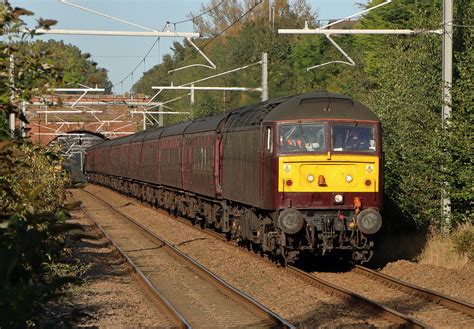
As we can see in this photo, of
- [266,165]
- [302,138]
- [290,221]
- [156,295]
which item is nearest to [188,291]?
[156,295]

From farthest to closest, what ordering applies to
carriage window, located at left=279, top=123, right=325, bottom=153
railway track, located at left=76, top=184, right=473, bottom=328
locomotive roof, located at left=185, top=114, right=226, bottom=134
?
locomotive roof, located at left=185, top=114, right=226, bottom=134, carriage window, located at left=279, top=123, right=325, bottom=153, railway track, located at left=76, top=184, right=473, bottom=328

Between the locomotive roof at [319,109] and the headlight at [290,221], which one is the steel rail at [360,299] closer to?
the headlight at [290,221]

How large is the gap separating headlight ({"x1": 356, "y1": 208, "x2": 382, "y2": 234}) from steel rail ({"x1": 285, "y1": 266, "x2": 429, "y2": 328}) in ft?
4.16

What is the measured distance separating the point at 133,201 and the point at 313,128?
28.7 metres

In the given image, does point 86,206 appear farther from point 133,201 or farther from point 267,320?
point 267,320

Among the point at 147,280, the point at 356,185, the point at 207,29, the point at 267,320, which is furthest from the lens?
the point at 207,29

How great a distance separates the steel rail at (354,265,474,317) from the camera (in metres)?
11.6

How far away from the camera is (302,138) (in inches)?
626

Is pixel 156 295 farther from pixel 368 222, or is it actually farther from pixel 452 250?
pixel 452 250

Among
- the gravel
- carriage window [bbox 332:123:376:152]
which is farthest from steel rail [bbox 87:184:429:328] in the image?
the gravel

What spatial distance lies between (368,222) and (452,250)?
2.40 metres

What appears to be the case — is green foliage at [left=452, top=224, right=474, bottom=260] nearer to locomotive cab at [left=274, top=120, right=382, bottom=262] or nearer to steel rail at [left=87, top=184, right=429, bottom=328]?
locomotive cab at [left=274, top=120, right=382, bottom=262]

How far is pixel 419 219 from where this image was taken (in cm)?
1980

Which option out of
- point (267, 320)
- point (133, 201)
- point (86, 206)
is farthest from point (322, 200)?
point (133, 201)
